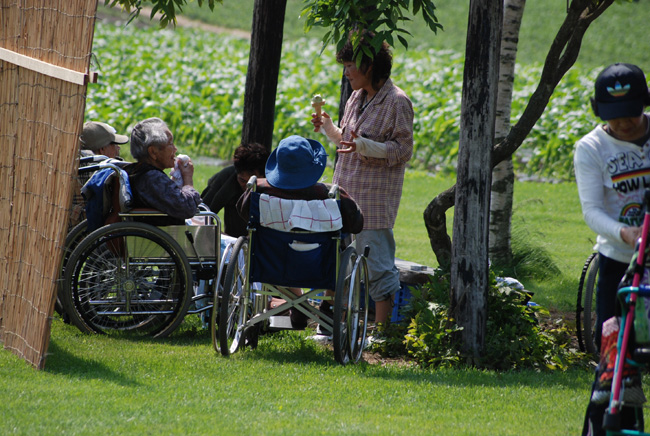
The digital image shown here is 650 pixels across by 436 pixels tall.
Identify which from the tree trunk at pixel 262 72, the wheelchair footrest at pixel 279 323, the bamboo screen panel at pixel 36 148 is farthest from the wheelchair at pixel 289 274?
the tree trunk at pixel 262 72

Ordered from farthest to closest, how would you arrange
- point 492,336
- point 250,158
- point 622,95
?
point 250,158 → point 492,336 → point 622,95

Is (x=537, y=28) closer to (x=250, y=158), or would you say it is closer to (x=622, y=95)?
(x=250, y=158)

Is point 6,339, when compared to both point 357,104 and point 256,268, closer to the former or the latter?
point 256,268

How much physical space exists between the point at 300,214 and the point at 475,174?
1050 mm

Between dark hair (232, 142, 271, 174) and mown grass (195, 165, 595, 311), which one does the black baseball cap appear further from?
mown grass (195, 165, 595, 311)

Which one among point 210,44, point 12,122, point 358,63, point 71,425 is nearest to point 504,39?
point 358,63

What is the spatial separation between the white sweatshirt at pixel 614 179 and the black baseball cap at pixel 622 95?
0.13 metres

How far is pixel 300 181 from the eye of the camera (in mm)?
5090

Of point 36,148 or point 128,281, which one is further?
point 128,281

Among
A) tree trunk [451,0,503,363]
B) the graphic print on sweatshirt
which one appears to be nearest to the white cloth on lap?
tree trunk [451,0,503,363]

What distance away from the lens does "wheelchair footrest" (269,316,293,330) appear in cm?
543

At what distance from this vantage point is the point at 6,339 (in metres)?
5.18

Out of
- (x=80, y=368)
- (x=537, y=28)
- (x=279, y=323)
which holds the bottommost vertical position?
(x=80, y=368)

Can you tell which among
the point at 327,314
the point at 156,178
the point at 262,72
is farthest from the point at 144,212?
the point at 262,72
